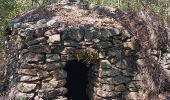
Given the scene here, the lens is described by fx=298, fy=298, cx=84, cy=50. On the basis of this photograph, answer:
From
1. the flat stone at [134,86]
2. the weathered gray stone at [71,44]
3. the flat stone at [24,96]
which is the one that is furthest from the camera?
the flat stone at [134,86]

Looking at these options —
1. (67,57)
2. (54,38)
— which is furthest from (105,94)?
(54,38)

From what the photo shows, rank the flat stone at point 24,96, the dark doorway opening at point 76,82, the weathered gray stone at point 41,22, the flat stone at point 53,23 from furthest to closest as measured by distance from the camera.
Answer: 1. the dark doorway opening at point 76,82
2. the weathered gray stone at point 41,22
3. the flat stone at point 53,23
4. the flat stone at point 24,96

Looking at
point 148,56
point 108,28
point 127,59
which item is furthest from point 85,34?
point 148,56

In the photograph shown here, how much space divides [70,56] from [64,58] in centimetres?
15

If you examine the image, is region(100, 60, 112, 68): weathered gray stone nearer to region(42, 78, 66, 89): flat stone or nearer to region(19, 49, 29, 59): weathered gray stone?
region(42, 78, 66, 89): flat stone

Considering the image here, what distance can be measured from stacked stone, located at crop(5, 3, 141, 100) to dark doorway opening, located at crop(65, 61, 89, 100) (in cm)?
127

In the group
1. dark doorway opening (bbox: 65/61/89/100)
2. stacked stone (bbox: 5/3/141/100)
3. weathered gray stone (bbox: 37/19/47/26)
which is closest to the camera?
stacked stone (bbox: 5/3/141/100)

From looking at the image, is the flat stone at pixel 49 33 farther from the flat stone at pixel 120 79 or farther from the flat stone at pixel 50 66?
the flat stone at pixel 120 79

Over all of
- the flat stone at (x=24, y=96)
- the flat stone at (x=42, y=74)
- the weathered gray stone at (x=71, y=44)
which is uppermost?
the weathered gray stone at (x=71, y=44)

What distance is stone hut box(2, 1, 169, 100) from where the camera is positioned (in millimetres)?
6691

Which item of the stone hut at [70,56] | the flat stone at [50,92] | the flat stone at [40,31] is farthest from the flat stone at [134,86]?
the flat stone at [40,31]

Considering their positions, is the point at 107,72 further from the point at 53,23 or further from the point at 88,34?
the point at 53,23

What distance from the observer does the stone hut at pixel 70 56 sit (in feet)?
22.0

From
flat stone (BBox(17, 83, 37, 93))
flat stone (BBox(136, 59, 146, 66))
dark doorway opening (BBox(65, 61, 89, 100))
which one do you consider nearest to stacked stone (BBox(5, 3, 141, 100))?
flat stone (BBox(17, 83, 37, 93))
